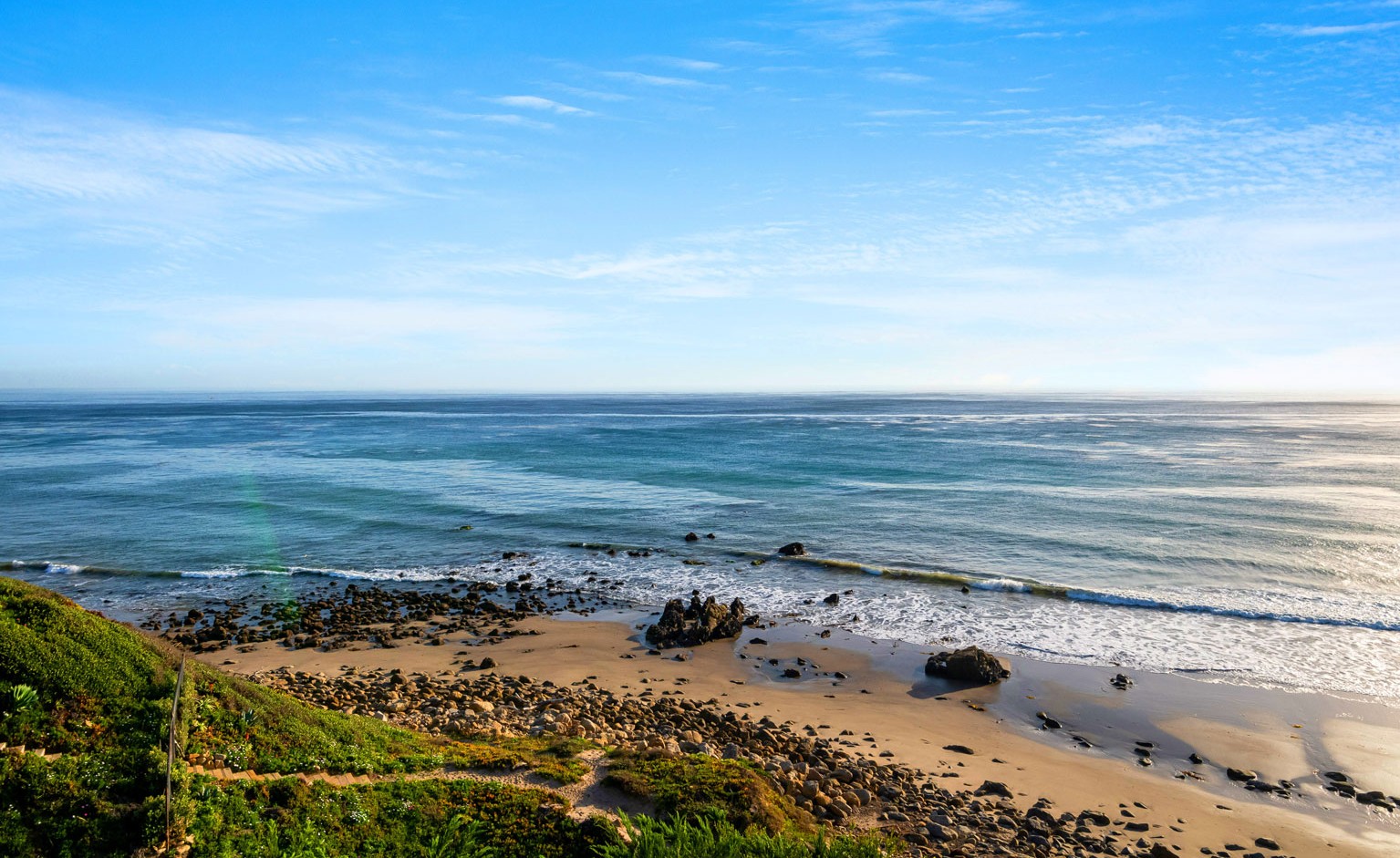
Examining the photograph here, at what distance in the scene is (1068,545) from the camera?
111 ft

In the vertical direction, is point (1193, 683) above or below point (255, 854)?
below

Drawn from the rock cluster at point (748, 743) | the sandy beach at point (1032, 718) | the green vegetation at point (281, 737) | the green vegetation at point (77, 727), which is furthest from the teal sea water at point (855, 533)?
the green vegetation at point (77, 727)

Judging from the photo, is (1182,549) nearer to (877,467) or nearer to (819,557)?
(819,557)

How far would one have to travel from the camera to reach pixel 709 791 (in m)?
10.4

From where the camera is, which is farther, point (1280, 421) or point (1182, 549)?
point (1280, 421)

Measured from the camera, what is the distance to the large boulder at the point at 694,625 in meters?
22.0

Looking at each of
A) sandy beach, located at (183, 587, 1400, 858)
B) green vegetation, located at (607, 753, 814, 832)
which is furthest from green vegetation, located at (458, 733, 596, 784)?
sandy beach, located at (183, 587, 1400, 858)

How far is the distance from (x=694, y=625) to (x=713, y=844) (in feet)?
43.6

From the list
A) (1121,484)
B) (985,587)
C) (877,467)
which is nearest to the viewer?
(985,587)

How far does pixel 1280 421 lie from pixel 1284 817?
139532 mm

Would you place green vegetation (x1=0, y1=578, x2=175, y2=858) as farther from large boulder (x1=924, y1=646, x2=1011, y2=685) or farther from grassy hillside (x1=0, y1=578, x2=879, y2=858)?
large boulder (x1=924, y1=646, x2=1011, y2=685)

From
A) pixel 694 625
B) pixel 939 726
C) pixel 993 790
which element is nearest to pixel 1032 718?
pixel 939 726

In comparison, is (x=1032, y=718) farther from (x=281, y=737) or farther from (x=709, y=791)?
(x=281, y=737)

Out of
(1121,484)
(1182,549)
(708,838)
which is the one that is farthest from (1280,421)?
(708,838)
